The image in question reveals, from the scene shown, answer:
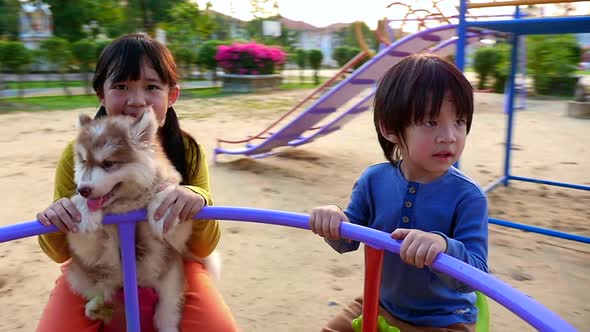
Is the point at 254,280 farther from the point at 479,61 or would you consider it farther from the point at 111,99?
the point at 479,61

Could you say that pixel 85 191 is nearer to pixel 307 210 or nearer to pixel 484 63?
pixel 307 210

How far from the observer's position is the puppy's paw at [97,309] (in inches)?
66.4

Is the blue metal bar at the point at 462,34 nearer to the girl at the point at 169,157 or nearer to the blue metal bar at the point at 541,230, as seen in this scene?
the blue metal bar at the point at 541,230

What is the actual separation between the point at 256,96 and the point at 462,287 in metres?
13.4

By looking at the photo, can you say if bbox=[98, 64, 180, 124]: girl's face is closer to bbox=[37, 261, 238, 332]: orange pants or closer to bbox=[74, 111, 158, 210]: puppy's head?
bbox=[74, 111, 158, 210]: puppy's head

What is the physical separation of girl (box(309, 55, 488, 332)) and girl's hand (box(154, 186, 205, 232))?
0.36 metres

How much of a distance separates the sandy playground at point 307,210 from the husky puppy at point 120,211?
3.25 ft

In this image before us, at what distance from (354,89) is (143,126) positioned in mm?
4451

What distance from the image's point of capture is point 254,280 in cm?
307

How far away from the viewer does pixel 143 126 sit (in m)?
1.52

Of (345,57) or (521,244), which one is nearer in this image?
(521,244)

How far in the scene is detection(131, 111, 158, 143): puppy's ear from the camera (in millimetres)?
1515

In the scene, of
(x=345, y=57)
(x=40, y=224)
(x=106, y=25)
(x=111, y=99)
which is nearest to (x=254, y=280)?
(x=111, y=99)

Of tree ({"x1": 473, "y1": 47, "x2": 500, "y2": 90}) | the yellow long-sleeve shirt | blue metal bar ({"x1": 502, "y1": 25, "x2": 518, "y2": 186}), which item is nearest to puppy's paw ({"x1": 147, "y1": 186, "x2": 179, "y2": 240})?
the yellow long-sleeve shirt
